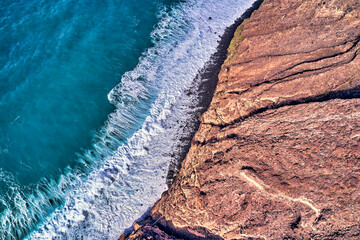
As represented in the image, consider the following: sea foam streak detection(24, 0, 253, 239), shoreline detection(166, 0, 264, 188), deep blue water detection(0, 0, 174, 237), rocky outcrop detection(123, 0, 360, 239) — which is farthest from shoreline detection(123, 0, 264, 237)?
deep blue water detection(0, 0, 174, 237)

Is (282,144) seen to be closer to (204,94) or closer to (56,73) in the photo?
(204,94)

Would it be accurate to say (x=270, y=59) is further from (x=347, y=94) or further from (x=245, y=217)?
(x=245, y=217)

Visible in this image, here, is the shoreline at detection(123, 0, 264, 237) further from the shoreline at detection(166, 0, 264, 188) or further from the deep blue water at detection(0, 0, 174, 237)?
Answer: the deep blue water at detection(0, 0, 174, 237)

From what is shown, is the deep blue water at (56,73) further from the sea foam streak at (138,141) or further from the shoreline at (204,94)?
the shoreline at (204,94)

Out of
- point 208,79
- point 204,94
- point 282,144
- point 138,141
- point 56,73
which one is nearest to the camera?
point 282,144

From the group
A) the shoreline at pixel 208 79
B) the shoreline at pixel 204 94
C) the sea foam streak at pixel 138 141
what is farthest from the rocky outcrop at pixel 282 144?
the sea foam streak at pixel 138 141

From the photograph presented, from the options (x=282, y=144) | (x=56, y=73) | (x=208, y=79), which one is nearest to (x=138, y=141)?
Answer: (x=208, y=79)
